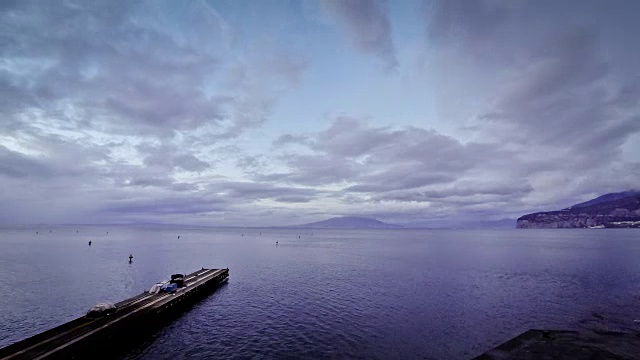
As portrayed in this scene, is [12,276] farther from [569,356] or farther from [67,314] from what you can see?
[569,356]

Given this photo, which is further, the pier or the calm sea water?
the calm sea water

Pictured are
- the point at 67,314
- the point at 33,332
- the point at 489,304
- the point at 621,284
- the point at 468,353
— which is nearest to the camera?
the point at 468,353

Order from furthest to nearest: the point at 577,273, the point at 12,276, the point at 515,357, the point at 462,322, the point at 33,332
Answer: the point at 577,273
the point at 12,276
the point at 462,322
the point at 33,332
the point at 515,357

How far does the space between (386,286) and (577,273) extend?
5844cm

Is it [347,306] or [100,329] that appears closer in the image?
[100,329]

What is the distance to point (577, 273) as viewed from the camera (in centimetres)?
9019

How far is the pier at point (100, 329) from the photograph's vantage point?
32719mm

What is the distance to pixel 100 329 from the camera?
39.2 meters

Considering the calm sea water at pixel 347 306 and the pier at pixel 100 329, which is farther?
the calm sea water at pixel 347 306

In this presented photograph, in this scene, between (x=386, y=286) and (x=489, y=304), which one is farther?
(x=386, y=286)

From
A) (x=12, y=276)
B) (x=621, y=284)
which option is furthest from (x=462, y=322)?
(x=12, y=276)

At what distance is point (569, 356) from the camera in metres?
33.8

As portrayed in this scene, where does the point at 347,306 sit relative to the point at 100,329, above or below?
below

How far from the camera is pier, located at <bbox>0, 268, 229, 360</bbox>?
32719mm
